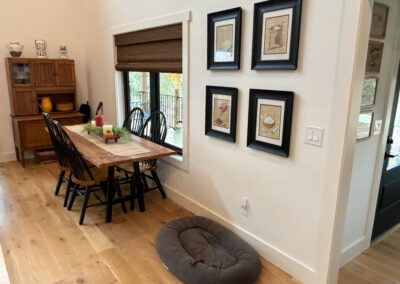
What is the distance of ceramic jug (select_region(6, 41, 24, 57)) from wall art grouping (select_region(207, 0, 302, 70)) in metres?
3.17

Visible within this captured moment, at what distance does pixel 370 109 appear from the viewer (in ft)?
6.94

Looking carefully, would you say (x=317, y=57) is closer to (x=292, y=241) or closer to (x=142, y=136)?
(x=292, y=241)

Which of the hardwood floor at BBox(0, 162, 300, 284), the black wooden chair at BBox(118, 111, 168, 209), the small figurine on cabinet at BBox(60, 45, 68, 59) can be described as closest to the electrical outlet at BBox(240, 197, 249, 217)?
the hardwood floor at BBox(0, 162, 300, 284)

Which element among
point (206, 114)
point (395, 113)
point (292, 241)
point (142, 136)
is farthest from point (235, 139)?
point (142, 136)

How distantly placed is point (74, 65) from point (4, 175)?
1.96 metres

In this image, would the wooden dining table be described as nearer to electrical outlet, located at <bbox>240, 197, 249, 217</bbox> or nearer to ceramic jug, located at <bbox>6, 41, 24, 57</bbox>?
electrical outlet, located at <bbox>240, 197, 249, 217</bbox>

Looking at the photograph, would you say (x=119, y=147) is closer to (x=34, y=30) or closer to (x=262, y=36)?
(x=262, y=36)

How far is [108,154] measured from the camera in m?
2.69

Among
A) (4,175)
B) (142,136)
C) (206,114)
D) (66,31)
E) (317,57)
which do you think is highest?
(66,31)

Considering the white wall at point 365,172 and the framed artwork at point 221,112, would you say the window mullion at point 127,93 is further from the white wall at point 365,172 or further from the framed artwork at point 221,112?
the white wall at point 365,172

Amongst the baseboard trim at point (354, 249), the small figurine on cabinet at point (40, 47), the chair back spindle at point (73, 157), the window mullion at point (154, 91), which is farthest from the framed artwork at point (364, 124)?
the small figurine on cabinet at point (40, 47)

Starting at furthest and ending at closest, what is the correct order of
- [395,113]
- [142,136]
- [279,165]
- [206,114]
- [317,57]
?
[142,136]
[206,114]
[395,113]
[279,165]
[317,57]

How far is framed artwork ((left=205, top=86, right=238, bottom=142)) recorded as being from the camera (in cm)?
241

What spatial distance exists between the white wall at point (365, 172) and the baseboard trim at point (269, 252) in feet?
1.47
